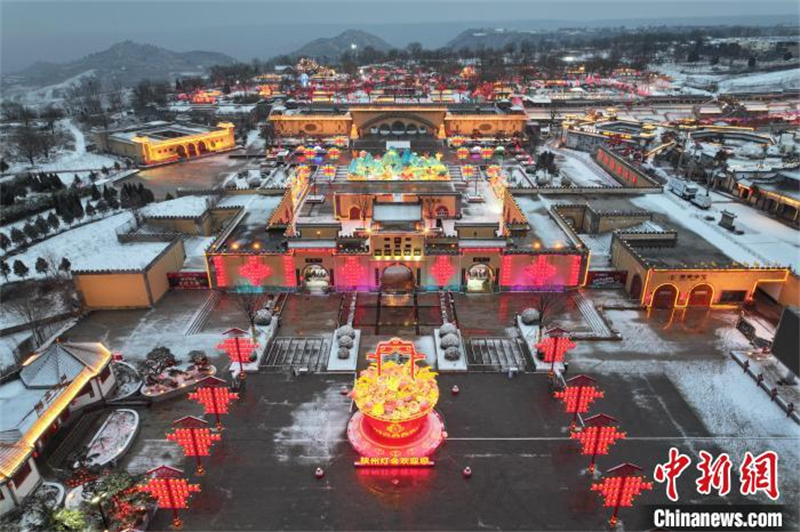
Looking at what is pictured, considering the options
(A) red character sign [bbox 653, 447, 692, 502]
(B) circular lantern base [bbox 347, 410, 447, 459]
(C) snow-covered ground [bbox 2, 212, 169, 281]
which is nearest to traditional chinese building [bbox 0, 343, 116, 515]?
(C) snow-covered ground [bbox 2, 212, 169, 281]

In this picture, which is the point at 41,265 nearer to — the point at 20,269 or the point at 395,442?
the point at 20,269

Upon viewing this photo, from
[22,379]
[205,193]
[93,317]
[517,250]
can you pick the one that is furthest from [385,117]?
[22,379]

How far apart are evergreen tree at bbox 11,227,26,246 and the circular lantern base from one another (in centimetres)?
4996

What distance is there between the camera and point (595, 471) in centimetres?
2944

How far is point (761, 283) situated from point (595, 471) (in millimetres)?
30174

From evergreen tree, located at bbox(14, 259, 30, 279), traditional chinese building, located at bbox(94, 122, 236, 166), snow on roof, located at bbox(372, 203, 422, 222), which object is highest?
snow on roof, located at bbox(372, 203, 422, 222)

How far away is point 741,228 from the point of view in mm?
60781

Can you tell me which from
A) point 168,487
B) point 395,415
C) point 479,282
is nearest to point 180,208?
point 479,282

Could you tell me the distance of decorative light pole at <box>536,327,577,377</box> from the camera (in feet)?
118

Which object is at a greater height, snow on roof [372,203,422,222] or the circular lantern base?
snow on roof [372,203,422,222]

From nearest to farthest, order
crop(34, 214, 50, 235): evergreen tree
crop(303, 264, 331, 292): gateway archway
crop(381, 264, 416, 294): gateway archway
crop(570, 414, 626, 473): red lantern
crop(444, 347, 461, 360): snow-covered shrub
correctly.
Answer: crop(570, 414, 626, 473): red lantern → crop(444, 347, 461, 360): snow-covered shrub → crop(303, 264, 331, 292): gateway archway → crop(381, 264, 416, 294): gateway archway → crop(34, 214, 50, 235): evergreen tree

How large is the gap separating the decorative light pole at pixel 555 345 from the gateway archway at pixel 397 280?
16.4 metres

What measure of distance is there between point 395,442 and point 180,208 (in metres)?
48.7

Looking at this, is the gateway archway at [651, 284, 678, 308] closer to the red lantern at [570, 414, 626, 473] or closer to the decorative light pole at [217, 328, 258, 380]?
the red lantern at [570, 414, 626, 473]
